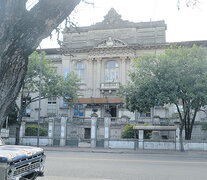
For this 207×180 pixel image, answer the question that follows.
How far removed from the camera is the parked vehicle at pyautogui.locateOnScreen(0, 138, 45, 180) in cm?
465

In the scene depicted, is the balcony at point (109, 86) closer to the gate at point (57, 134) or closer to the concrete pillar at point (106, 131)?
the gate at point (57, 134)

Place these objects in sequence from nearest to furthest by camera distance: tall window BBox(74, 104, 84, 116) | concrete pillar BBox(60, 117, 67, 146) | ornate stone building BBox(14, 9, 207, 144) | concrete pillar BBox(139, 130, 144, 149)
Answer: concrete pillar BBox(139, 130, 144, 149) < concrete pillar BBox(60, 117, 67, 146) < ornate stone building BBox(14, 9, 207, 144) < tall window BBox(74, 104, 84, 116)

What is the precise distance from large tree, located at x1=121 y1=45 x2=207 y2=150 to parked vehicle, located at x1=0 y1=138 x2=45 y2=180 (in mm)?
16581

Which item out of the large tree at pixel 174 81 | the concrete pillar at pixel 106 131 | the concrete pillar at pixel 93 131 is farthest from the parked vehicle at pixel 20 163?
the concrete pillar at pixel 93 131

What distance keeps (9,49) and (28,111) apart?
1556 inches

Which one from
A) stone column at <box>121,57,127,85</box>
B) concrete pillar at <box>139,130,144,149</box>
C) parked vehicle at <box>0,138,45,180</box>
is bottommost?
concrete pillar at <box>139,130,144,149</box>

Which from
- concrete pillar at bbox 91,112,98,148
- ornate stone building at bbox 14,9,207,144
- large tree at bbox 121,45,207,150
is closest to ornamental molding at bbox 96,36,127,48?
ornate stone building at bbox 14,9,207,144

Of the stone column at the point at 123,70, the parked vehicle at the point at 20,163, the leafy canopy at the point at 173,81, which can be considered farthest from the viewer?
the stone column at the point at 123,70

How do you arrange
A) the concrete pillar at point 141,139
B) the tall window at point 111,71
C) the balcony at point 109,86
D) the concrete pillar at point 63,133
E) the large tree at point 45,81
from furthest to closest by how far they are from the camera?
the tall window at point 111,71 → the balcony at point 109,86 → the large tree at point 45,81 → the concrete pillar at point 63,133 → the concrete pillar at point 141,139

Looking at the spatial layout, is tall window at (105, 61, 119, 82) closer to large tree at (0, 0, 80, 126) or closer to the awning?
the awning

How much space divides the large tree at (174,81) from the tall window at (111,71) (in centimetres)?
1645

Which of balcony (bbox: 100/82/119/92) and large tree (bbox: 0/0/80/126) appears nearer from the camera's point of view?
large tree (bbox: 0/0/80/126)

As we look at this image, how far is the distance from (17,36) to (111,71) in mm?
36055

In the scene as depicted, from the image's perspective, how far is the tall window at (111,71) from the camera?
39656 millimetres
